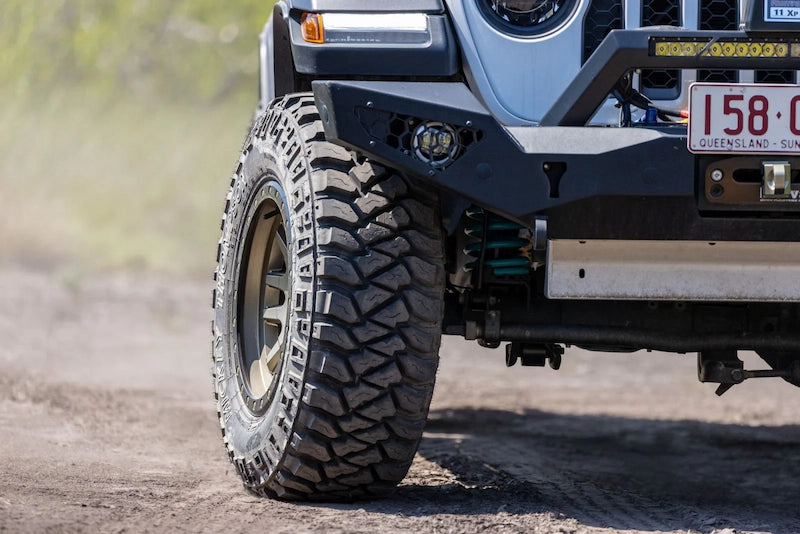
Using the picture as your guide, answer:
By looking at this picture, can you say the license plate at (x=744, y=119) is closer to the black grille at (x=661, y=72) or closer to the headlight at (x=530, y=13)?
the black grille at (x=661, y=72)

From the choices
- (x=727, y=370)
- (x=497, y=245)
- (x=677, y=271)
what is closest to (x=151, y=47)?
(x=727, y=370)

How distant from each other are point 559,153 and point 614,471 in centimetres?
232

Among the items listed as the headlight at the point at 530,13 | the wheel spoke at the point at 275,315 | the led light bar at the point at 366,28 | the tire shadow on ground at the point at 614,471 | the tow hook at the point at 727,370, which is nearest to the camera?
the led light bar at the point at 366,28

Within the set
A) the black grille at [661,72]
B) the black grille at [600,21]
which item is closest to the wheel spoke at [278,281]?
the black grille at [600,21]

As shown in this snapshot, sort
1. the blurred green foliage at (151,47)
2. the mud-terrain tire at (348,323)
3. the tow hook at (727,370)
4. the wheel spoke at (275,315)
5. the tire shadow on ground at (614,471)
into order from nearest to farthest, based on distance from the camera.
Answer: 1. the mud-terrain tire at (348,323)
2. the tire shadow on ground at (614,471)
3. the wheel spoke at (275,315)
4. the tow hook at (727,370)
5. the blurred green foliage at (151,47)

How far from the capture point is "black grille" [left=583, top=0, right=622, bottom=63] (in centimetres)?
428

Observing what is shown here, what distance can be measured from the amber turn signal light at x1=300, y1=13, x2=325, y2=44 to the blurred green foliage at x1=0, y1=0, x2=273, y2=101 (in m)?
15.1

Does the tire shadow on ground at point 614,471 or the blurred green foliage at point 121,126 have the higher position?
the blurred green foliage at point 121,126

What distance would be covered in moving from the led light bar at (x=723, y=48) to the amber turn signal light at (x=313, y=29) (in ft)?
3.38

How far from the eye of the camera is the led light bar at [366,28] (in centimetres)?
406

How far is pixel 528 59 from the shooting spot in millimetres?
4238

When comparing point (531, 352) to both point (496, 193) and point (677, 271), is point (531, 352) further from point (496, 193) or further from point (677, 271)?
point (496, 193)

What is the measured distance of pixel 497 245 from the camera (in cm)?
414

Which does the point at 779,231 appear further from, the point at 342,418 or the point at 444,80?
the point at 342,418
